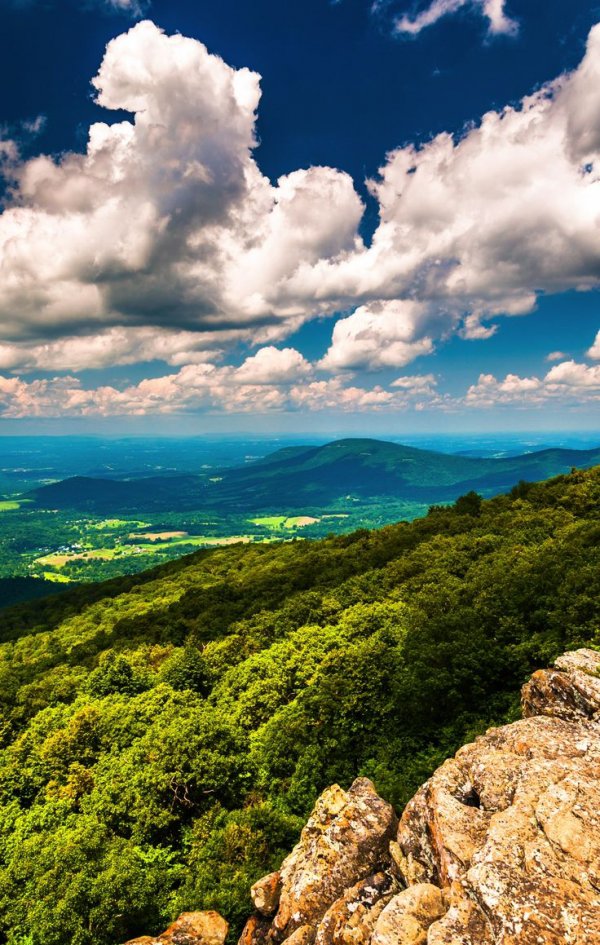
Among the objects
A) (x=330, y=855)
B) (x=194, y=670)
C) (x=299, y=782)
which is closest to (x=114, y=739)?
(x=194, y=670)

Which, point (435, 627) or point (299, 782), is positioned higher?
point (435, 627)

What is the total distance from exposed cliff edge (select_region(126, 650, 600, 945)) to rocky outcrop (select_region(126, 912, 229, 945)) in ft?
0.20

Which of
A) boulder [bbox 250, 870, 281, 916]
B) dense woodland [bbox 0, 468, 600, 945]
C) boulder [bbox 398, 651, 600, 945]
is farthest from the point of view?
dense woodland [bbox 0, 468, 600, 945]

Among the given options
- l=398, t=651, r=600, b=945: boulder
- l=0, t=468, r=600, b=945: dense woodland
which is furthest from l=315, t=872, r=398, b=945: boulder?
l=0, t=468, r=600, b=945: dense woodland

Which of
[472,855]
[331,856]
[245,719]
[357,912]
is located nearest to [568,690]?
[472,855]

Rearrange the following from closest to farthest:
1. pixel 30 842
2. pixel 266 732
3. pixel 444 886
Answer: pixel 444 886, pixel 30 842, pixel 266 732

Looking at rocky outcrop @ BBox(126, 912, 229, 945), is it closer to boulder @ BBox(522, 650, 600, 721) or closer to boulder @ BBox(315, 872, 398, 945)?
boulder @ BBox(315, 872, 398, 945)

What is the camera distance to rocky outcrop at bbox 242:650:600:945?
1262 centimetres

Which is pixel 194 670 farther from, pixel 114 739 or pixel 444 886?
pixel 444 886

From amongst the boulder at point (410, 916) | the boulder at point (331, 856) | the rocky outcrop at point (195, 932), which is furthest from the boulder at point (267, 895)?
the boulder at point (410, 916)

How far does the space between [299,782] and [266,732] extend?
21.4 ft

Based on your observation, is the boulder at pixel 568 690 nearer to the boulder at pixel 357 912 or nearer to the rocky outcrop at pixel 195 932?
the boulder at pixel 357 912

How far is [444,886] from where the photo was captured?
49.5 ft

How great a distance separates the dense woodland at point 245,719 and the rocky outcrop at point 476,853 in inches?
256
